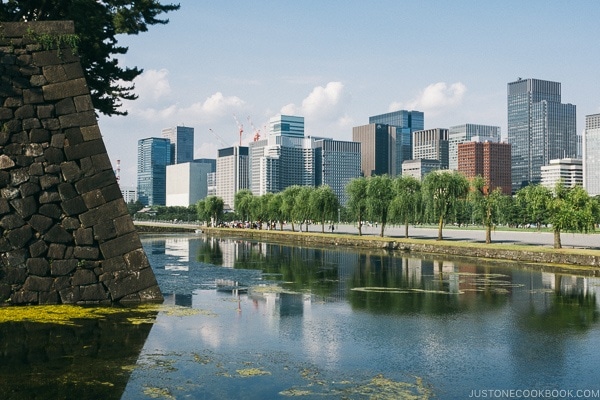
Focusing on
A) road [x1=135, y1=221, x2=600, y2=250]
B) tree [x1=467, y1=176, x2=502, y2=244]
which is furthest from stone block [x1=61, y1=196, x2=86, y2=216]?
tree [x1=467, y1=176, x2=502, y2=244]

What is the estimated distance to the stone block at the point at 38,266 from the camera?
17.4 m

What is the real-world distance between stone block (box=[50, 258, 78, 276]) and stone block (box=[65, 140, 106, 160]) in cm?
314

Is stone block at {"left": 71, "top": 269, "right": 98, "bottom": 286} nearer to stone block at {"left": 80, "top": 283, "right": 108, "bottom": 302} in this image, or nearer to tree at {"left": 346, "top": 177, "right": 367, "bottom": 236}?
stone block at {"left": 80, "top": 283, "right": 108, "bottom": 302}

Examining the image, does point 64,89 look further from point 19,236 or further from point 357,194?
point 357,194

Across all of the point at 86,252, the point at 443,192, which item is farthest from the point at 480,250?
the point at 86,252

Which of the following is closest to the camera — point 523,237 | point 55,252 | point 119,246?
point 55,252

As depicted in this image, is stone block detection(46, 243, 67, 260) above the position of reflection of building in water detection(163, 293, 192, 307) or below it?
above

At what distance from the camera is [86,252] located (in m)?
17.9

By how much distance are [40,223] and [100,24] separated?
1152 centimetres

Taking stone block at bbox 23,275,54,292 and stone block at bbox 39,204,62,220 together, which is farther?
stone block at bbox 39,204,62,220

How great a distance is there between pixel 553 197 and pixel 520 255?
26.8 ft

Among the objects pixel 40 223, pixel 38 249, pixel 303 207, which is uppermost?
pixel 303 207

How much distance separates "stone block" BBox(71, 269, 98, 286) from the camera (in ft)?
58.4

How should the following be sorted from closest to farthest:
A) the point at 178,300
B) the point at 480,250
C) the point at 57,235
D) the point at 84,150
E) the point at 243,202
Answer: the point at 57,235
the point at 84,150
the point at 178,300
the point at 480,250
the point at 243,202
